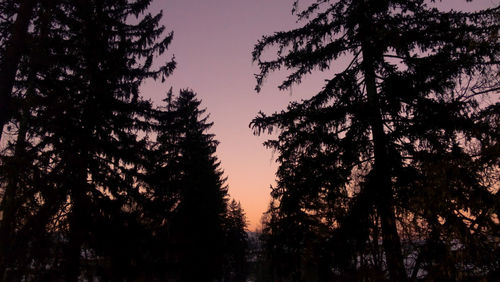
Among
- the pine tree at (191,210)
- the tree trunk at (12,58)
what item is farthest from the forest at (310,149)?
the pine tree at (191,210)

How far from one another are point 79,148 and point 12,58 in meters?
5.19

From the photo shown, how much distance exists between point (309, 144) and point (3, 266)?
876 cm

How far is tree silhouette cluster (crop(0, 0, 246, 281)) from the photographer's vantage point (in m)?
7.89

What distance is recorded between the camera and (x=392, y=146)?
8258mm

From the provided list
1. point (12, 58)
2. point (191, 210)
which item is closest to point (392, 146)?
point (12, 58)

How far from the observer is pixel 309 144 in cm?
917

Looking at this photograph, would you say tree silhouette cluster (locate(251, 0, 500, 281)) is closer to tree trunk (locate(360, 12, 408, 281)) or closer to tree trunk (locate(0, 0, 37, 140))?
tree trunk (locate(360, 12, 408, 281))

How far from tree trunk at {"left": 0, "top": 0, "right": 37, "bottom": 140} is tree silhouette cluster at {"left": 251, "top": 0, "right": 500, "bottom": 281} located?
597cm

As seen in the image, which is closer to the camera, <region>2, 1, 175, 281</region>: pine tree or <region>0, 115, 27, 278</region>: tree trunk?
<region>0, 115, 27, 278</region>: tree trunk

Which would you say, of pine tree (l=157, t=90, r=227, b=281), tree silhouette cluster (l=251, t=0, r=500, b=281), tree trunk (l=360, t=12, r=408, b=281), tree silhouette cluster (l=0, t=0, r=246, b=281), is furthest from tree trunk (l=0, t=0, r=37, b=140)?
pine tree (l=157, t=90, r=227, b=281)

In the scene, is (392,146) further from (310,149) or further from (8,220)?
(8,220)

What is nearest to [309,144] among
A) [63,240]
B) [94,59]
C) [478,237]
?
[478,237]

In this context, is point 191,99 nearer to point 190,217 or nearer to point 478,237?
point 190,217

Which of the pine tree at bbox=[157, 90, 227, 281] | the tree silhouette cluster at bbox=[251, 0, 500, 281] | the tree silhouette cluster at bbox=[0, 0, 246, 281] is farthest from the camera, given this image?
the pine tree at bbox=[157, 90, 227, 281]
